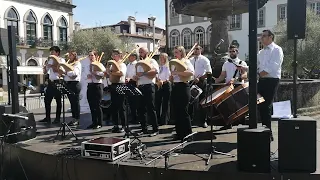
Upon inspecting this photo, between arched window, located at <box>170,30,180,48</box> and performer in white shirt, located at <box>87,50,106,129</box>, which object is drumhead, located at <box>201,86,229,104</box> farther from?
arched window, located at <box>170,30,180,48</box>

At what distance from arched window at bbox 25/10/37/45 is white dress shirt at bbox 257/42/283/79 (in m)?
43.5

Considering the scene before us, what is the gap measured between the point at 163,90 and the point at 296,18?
14.0 feet

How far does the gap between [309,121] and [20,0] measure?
45.8 m

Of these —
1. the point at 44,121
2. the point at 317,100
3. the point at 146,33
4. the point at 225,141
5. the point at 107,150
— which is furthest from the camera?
the point at 146,33

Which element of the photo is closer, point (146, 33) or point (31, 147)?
point (31, 147)

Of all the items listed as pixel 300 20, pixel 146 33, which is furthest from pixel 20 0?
pixel 300 20

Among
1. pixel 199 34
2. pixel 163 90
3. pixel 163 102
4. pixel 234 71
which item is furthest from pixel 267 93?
pixel 199 34

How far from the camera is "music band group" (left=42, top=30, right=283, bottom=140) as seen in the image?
6262 millimetres

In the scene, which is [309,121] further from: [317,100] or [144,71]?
[317,100]

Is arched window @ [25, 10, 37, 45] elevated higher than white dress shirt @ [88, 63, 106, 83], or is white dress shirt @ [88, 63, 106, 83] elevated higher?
arched window @ [25, 10, 37, 45]

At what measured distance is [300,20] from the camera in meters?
4.74

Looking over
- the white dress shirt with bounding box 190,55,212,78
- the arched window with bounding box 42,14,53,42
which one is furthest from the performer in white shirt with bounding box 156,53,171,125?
the arched window with bounding box 42,14,53,42

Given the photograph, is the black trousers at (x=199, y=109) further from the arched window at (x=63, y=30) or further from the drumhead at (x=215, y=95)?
the arched window at (x=63, y=30)

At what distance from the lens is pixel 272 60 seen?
20.0 ft
